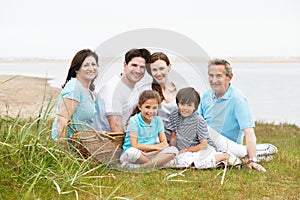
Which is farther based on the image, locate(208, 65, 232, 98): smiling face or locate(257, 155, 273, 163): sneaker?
locate(257, 155, 273, 163): sneaker

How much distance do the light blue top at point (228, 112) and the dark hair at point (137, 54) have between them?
2.63 feet

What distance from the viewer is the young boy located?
4371 mm

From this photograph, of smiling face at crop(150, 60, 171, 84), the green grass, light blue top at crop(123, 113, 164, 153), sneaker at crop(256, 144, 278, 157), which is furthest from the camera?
sneaker at crop(256, 144, 278, 157)

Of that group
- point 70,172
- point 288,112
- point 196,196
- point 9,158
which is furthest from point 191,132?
point 288,112

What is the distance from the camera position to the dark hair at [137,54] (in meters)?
4.40

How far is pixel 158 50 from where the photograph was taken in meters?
4.45

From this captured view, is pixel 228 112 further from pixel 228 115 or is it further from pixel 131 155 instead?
pixel 131 155

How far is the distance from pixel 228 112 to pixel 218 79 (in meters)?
0.37

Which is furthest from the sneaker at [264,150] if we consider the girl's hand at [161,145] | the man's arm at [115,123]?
the man's arm at [115,123]

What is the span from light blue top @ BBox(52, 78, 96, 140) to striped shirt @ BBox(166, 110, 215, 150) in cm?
79

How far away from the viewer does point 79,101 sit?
438 centimetres

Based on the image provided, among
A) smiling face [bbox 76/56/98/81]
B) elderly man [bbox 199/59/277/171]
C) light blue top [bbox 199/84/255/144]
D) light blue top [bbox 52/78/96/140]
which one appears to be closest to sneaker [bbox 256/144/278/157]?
elderly man [bbox 199/59/277/171]

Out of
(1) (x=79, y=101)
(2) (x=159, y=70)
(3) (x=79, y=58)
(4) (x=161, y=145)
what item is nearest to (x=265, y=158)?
(4) (x=161, y=145)

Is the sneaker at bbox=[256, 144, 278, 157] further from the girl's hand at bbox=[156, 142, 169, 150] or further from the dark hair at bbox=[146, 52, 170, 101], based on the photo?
the dark hair at bbox=[146, 52, 170, 101]
